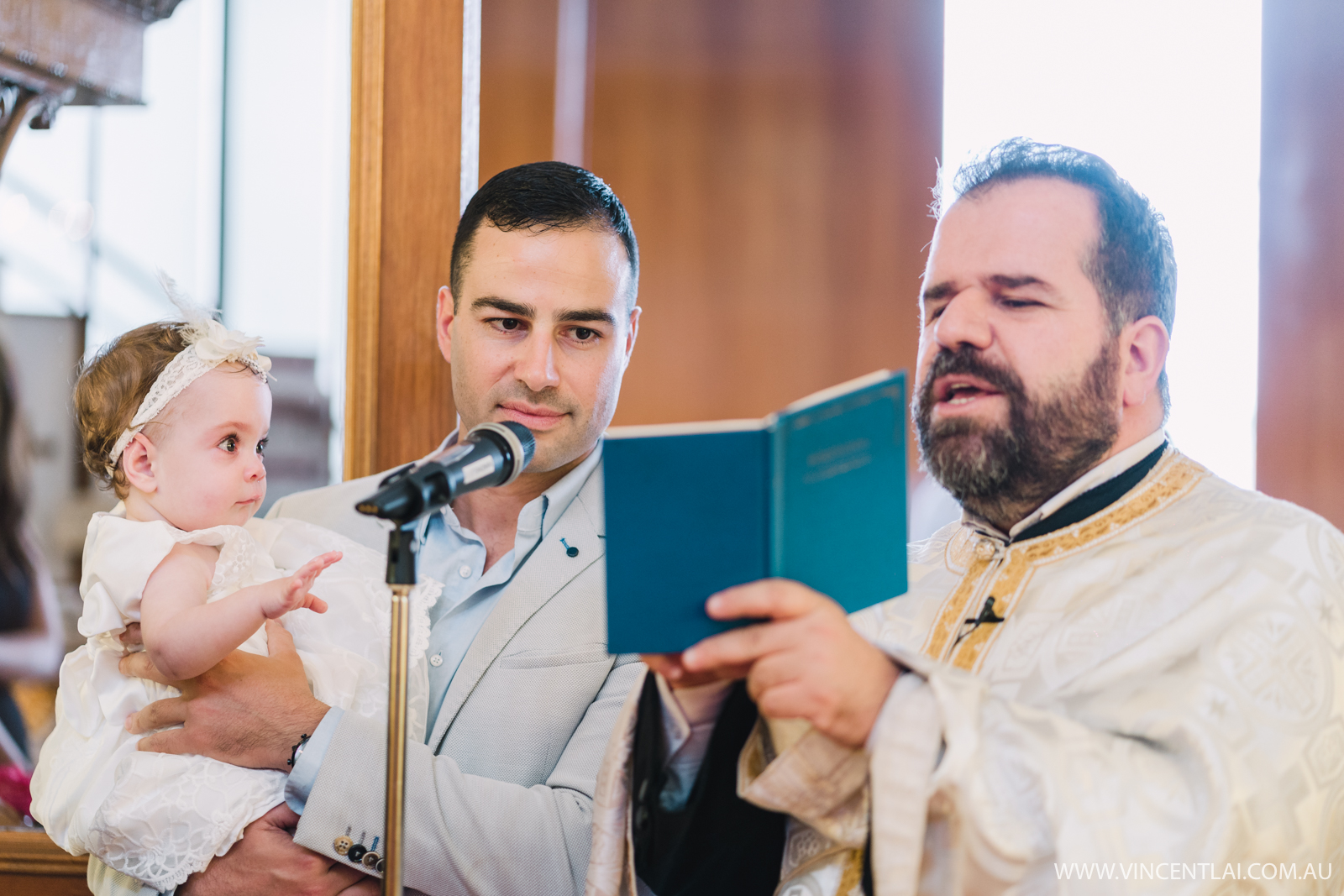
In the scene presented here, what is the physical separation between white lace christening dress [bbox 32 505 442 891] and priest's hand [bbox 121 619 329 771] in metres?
0.04

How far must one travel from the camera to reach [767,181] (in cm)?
443

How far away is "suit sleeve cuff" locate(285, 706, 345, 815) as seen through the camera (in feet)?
6.25

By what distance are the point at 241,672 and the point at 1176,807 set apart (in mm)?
1502

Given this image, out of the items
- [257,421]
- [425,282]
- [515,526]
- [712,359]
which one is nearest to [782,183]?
[712,359]

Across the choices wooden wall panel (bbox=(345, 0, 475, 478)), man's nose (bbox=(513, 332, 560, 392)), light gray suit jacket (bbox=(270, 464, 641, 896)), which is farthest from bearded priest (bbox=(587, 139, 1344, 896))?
wooden wall panel (bbox=(345, 0, 475, 478))

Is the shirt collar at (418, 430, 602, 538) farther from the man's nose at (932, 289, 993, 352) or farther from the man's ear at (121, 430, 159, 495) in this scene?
the man's nose at (932, 289, 993, 352)

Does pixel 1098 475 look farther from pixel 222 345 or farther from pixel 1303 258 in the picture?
pixel 1303 258

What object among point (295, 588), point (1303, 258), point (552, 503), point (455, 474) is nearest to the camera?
point (455, 474)

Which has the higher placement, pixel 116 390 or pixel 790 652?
pixel 116 390

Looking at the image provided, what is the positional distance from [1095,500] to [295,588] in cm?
134

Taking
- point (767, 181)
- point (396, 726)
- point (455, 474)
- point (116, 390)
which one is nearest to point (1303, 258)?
point (767, 181)

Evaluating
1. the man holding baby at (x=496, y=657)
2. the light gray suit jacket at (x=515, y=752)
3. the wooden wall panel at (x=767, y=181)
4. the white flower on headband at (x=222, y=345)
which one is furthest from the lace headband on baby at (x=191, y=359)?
the wooden wall panel at (x=767, y=181)

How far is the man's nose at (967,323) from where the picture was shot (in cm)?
186

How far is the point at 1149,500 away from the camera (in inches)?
73.6
